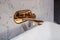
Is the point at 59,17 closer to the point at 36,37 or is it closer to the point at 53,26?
the point at 53,26

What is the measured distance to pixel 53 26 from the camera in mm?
972

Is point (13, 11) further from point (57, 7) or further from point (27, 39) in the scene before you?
point (57, 7)

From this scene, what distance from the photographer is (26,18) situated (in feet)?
2.61

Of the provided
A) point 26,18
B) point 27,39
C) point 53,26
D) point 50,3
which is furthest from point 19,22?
point 50,3

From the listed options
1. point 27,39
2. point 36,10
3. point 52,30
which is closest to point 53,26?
point 52,30

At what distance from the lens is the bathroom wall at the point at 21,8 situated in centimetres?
70

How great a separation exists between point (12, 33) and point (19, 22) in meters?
0.09

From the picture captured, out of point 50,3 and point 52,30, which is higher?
point 50,3

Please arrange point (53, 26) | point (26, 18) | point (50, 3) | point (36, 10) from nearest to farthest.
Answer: point (26, 18), point (53, 26), point (36, 10), point (50, 3)

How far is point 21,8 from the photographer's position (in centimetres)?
87

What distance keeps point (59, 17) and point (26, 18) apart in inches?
29.6

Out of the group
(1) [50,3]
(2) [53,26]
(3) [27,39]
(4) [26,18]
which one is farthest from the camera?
(1) [50,3]

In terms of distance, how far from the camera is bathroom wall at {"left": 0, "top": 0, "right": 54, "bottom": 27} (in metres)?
0.70

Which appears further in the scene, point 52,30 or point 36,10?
point 36,10
